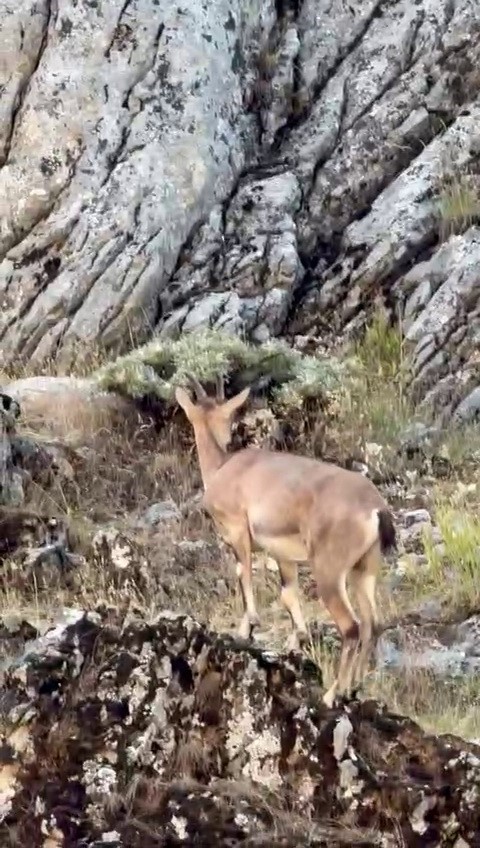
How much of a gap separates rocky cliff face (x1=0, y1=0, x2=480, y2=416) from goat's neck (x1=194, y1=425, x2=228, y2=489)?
13.2 feet

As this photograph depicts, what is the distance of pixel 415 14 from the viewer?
43.5 feet

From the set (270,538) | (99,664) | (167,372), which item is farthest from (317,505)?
(167,372)

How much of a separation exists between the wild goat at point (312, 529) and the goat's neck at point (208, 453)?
2cm

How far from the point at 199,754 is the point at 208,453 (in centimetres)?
270

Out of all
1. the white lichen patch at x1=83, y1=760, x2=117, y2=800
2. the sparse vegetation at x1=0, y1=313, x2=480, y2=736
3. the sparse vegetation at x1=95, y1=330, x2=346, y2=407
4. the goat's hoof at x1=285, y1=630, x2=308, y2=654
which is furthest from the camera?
the sparse vegetation at x1=95, y1=330, x2=346, y2=407

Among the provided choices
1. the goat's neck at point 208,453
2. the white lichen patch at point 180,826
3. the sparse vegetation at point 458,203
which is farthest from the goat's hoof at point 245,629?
the sparse vegetation at point 458,203

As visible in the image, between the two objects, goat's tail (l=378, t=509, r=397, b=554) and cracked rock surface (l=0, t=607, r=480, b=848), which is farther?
goat's tail (l=378, t=509, r=397, b=554)

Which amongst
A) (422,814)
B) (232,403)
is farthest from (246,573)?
(422,814)

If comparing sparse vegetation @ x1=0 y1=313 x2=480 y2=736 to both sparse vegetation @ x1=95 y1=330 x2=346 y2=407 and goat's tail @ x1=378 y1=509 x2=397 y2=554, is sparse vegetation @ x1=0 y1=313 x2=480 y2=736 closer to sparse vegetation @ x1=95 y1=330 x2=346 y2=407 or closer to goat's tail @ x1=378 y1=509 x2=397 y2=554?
sparse vegetation @ x1=95 y1=330 x2=346 y2=407

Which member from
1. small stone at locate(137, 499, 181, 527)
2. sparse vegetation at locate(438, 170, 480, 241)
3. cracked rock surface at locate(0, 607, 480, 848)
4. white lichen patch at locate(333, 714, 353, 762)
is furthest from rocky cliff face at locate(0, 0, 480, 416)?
white lichen patch at locate(333, 714, 353, 762)

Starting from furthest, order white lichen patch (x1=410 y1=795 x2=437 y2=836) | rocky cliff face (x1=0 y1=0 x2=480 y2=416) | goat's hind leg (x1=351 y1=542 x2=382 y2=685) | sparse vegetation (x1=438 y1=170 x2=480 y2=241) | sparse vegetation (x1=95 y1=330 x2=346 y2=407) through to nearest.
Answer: rocky cliff face (x1=0 y1=0 x2=480 y2=416)
sparse vegetation (x1=438 y1=170 x2=480 y2=241)
sparse vegetation (x1=95 y1=330 x2=346 y2=407)
goat's hind leg (x1=351 y1=542 x2=382 y2=685)
white lichen patch (x1=410 y1=795 x2=437 y2=836)

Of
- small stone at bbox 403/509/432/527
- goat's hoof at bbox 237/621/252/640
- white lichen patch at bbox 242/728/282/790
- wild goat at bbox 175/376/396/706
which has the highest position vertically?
wild goat at bbox 175/376/396/706

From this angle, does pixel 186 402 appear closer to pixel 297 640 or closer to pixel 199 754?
pixel 297 640

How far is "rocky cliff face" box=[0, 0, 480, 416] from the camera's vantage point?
12.1 meters
